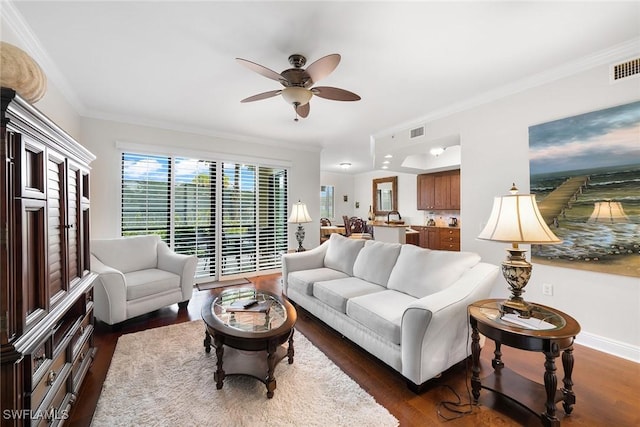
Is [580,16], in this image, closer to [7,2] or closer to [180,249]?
[7,2]

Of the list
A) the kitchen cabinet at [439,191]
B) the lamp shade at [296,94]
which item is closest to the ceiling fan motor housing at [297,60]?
the lamp shade at [296,94]

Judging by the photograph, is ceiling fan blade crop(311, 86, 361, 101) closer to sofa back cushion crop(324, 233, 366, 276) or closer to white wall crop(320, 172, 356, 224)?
sofa back cushion crop(324, 233, 366, 276)

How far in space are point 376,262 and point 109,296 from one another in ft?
9.09

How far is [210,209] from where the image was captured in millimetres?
4695

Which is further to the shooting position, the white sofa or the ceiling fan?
the ceiling fan

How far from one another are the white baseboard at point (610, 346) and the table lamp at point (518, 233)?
144cm

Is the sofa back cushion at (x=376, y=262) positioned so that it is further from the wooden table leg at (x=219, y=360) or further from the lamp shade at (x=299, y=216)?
the wooden table leg at (x=219, y=360)

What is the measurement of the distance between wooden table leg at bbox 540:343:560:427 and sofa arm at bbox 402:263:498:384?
52cm

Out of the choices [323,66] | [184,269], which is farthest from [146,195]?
[323,66]

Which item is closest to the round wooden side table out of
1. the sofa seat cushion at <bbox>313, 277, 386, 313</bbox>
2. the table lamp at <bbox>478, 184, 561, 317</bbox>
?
the table lamp at <bbox>478, 184, 561, 317</bbox>

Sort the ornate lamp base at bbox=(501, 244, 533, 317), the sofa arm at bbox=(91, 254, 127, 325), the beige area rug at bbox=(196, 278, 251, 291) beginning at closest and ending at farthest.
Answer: the ornate lamp base at bbox=(501, 244, 533, 317) → the sofa arm at bbox=(91, 254, 127, 325) → the beige area rug at bbox=(196, 278, 251, 291)

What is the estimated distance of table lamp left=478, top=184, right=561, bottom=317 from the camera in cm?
170

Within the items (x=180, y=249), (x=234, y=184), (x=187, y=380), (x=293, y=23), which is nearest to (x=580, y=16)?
(x=293, y=23)

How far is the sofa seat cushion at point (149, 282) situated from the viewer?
2938 millimetres
